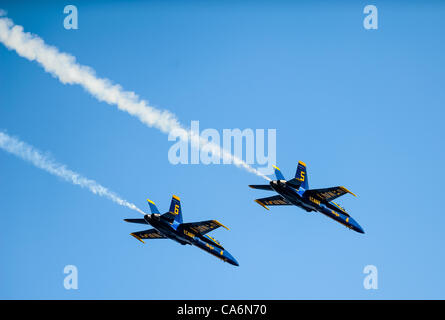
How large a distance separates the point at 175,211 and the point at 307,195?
12808 mm

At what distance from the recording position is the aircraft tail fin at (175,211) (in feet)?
215

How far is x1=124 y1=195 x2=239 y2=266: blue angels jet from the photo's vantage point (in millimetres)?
65438

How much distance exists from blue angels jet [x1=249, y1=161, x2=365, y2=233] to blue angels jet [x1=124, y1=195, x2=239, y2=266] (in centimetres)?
641

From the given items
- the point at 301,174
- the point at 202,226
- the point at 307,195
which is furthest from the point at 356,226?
the point at 202,226

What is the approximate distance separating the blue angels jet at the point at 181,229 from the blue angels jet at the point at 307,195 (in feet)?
21.0

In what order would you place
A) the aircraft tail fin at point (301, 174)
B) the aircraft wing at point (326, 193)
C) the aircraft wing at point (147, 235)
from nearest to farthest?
1. the aircraft tail fin at point (301, 174)
2. the aircraft wing at point (326, 193)
3. the aircraft wing at point (147, 235)

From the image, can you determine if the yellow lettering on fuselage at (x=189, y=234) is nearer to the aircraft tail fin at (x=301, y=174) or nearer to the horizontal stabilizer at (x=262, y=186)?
the horizontal stabilizer at (x=262, y=186)

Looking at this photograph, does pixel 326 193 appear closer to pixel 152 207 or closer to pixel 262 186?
pixel 262 186

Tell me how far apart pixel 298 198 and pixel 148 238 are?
16.7 m

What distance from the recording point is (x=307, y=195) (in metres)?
69.8

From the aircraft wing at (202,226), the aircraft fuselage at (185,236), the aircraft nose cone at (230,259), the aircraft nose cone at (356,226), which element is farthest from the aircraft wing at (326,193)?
the aircraft fuselage at (185,236)

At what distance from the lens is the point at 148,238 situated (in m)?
75.6
